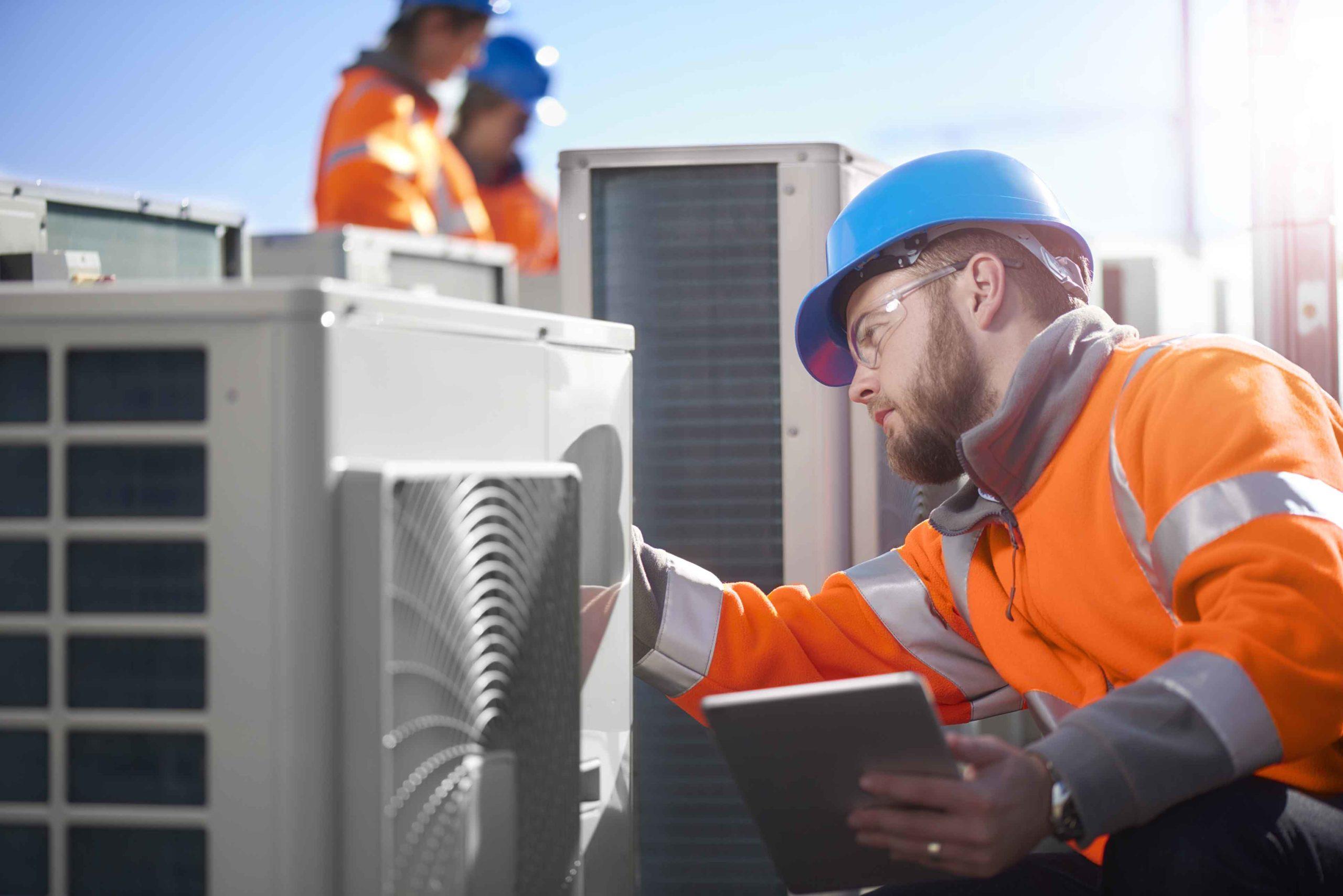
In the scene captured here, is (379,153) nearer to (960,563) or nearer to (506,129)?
(506,129)

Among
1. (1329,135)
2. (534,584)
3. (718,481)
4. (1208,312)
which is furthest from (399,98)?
(1208,312)

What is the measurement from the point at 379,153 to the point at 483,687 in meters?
3.01

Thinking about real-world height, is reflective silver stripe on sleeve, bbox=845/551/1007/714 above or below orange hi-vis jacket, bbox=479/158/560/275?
below

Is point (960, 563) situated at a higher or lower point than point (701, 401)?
lower

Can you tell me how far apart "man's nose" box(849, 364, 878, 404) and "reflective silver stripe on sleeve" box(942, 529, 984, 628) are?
0.23 meters

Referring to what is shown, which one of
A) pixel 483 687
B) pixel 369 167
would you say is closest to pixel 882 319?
pixel 483 687

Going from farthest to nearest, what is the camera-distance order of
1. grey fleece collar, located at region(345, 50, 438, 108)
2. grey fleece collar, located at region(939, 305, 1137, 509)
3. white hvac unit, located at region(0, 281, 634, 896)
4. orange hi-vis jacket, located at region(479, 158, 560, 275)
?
orange hi-vis jacket, located at region(479, 158, 560, 275)
grey fleece collar, located at region(345, 50, 438, 108)
grey fleece collar, located at region(939, 305, 1137, 509)
white hvac unit, located at region(0, 281, 634, 896)

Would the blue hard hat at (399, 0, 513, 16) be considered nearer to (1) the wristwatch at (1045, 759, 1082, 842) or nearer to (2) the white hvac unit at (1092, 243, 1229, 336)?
(2) the white hvac unit at (1092, 243, 1229, 336)

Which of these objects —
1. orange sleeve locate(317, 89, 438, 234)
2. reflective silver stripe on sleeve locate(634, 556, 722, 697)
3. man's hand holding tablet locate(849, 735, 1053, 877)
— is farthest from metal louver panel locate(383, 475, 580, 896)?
orange sleeve locate(317, 89, 438, 234)

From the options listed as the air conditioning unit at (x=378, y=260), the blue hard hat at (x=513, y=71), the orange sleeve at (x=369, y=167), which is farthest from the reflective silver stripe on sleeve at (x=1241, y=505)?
the blue hard hat at (x=513, y=71)

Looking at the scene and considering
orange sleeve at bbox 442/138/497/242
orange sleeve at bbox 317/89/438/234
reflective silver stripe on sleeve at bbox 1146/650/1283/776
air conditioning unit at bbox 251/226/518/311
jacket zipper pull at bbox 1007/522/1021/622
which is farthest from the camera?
orange sleeve at bbox 442/138/497/242

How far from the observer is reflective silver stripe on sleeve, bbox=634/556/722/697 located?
5.46 feet

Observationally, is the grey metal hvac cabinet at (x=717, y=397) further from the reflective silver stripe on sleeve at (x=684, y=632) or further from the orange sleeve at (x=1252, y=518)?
the orange sleeve at (x=1252, y=518)

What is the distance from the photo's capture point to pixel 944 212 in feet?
5.50
